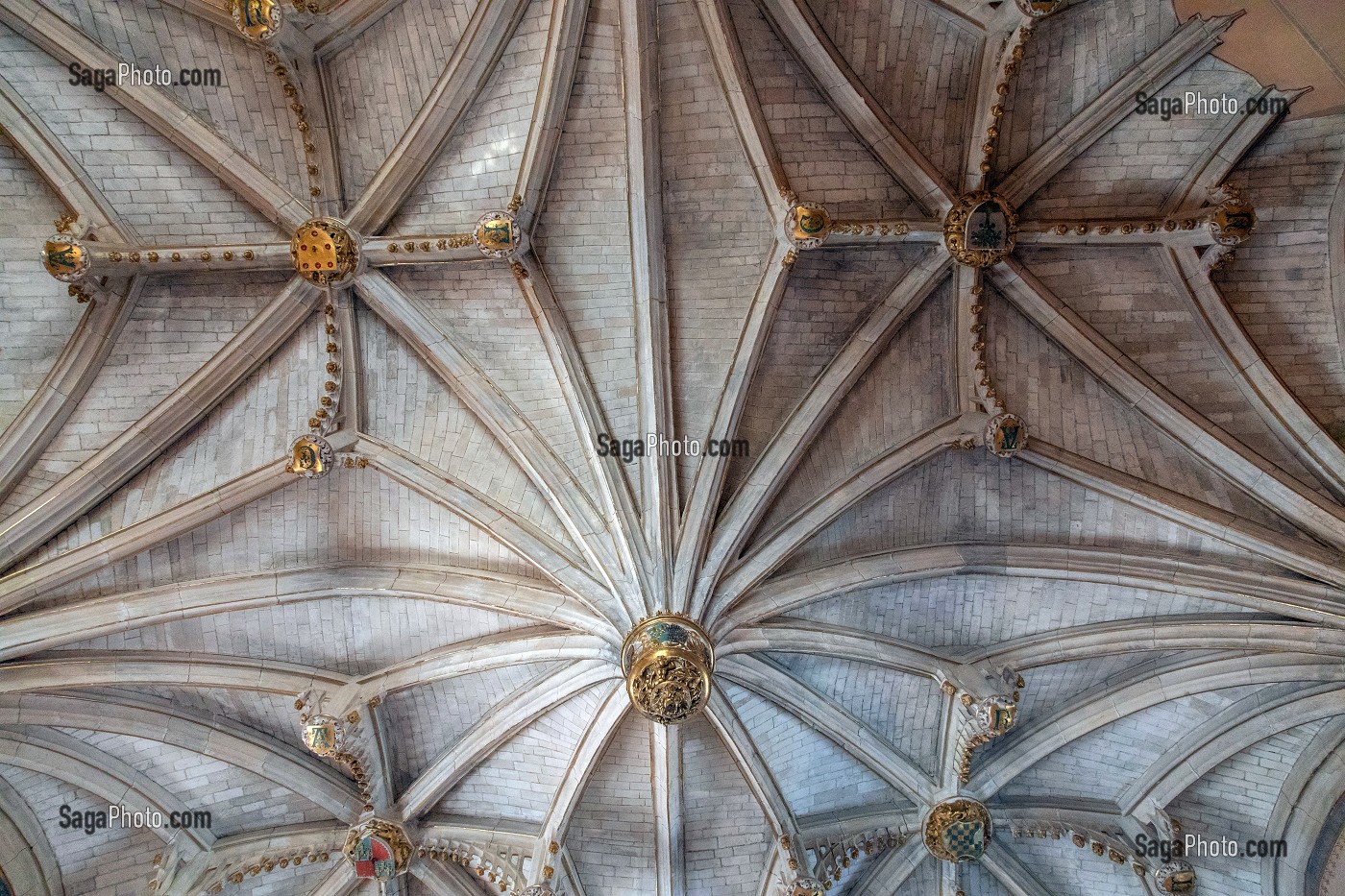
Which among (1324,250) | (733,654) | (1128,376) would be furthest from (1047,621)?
(1324,250)

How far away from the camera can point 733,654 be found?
13.5 m

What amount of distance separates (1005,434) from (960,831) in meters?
6.13

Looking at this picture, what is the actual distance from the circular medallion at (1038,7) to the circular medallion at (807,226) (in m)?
3.35

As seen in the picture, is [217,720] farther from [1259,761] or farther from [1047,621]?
[1259,761]

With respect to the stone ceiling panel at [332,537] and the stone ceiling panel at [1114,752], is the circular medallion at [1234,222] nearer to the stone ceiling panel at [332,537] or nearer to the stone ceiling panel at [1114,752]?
the stone ceiling panel at [1114,752]

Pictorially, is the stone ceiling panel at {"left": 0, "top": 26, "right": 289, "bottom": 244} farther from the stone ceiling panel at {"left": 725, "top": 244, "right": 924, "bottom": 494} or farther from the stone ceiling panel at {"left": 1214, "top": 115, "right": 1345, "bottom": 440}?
the stone ceiling panel at {"left": 1214, "top": 115, "right": 1345, "bottom": 440}

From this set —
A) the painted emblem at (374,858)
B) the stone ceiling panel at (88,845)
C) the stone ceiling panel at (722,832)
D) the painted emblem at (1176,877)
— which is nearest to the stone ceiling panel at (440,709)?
the painted emblem at (374,858)

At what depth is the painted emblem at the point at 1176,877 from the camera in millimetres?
13492

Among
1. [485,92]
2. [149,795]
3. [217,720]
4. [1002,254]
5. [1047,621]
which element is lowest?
[149,795]

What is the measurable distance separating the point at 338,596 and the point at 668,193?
7492mm

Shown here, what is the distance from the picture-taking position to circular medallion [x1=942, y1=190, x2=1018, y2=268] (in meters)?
12.7

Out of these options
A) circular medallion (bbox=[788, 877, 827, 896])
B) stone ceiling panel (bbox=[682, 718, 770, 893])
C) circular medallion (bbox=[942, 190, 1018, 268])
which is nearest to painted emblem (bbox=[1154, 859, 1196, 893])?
circular medallion (bbox=[788, 877, 827, 896])

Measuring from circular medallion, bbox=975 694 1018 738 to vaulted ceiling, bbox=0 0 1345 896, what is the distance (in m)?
0.35

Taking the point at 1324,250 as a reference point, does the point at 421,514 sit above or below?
below
